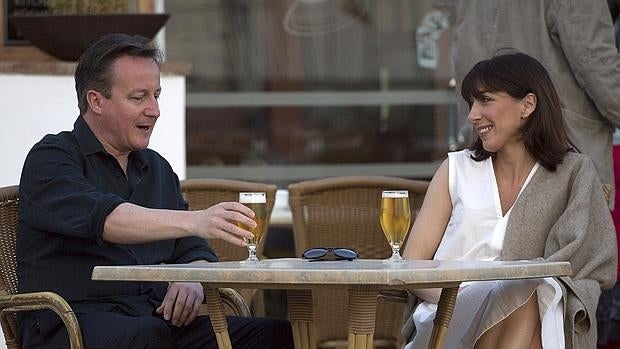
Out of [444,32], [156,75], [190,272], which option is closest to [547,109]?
[156,75]

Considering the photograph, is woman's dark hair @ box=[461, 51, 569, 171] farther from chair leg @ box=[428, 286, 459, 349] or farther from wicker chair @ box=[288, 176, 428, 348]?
wicker chair @ box=[288, 176, 428, 348]

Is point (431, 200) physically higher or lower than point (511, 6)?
lower

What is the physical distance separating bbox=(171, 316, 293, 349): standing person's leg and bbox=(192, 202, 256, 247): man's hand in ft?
2.05

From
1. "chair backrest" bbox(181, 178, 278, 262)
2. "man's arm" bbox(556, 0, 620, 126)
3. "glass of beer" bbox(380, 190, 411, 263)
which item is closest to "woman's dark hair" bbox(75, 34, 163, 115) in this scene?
"glass of beer" bbox(380, 190, 411, 263)

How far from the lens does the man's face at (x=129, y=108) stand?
373 centimetres

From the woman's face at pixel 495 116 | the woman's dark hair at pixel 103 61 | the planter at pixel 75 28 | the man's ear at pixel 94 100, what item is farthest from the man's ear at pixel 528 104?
the planter at pixel 75 28

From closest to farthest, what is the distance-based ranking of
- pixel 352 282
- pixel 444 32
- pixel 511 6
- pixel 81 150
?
1. pixel 352 282
2. pixel 81 150
3. pixel 511 6
4. pixel 444 32

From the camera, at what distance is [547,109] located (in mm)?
4020

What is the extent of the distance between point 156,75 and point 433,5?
3.93m

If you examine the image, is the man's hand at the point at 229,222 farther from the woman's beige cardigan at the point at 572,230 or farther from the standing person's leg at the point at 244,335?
the woman's beige cardigan at the point at 572,230

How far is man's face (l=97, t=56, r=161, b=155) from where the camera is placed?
373 cm

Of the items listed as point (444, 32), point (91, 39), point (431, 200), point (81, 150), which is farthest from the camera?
point (444, 32)

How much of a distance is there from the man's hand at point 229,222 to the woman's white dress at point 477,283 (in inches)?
30.3

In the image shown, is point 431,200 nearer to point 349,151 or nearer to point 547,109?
point 547,109
